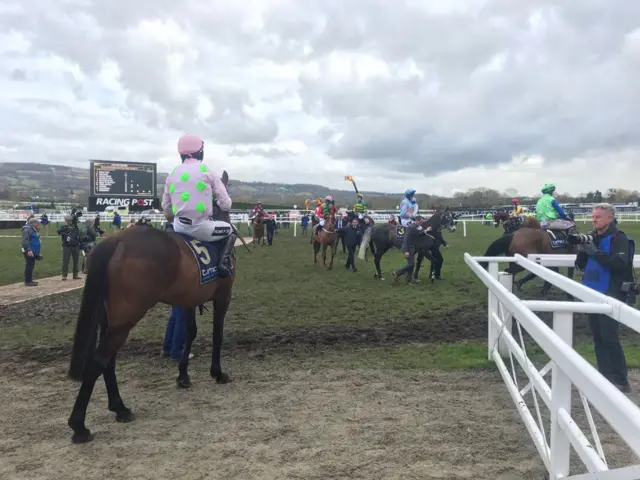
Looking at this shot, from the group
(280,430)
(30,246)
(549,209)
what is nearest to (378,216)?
(549,209)

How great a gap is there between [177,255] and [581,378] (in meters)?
3.54

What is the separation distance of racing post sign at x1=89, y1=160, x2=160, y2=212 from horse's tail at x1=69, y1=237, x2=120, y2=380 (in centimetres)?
3095

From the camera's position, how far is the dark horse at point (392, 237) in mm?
11680

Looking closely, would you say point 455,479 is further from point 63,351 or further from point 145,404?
point 63,351

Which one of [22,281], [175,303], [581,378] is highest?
[581,378]

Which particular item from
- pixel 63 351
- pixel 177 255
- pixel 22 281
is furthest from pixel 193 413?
pixel 22 281

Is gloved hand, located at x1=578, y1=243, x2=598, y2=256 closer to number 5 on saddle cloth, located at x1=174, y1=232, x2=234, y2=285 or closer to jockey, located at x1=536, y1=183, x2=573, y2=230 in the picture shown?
number 5 on saddle cloth, located at x1=174, y1=232, x2=234, y2=285

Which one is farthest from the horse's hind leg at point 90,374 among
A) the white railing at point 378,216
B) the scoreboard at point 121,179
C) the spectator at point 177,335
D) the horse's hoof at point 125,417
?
the scoreboard at point 121,179

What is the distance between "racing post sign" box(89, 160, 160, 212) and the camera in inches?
1313

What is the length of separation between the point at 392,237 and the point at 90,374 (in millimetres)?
9908

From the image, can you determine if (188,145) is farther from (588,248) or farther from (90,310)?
(588,248)

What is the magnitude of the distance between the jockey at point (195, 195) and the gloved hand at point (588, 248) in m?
3.58

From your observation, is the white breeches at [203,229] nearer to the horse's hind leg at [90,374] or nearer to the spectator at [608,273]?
the horse's hind leg at [90,374]

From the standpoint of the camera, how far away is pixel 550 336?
7.01 feet
